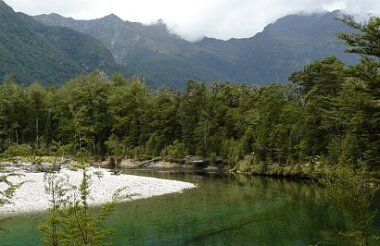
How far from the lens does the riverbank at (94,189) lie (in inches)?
1168

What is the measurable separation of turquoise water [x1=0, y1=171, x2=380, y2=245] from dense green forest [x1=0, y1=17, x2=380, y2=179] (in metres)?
5.30

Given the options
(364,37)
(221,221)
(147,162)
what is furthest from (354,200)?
(147,162)

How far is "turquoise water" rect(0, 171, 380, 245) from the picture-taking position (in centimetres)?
2203

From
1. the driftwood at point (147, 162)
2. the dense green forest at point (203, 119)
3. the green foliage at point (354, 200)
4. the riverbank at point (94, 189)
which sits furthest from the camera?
the driftwood at point (147, 162)

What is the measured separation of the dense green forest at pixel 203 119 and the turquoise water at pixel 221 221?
209 inches

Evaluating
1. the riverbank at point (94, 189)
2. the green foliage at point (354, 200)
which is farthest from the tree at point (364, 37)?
the riverbank at point (94, 189)

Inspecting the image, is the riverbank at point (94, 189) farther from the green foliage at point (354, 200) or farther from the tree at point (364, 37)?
the green foliage at point (354, 200)

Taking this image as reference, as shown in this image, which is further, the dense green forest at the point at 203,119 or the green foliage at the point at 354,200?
the dense green forest at the point at 203,119

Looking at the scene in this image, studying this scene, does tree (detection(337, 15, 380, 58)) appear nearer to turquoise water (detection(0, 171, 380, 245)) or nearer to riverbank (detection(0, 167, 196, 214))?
turquoise water (detection(0, 171, 380, 245))

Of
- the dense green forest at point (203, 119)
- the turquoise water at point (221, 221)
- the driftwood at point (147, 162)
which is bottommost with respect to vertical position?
the turquoise water at point (221, 221)

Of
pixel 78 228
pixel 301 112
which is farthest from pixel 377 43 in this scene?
pixel 301 112

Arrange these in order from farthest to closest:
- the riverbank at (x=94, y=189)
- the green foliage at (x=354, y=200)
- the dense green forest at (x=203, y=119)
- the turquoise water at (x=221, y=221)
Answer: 1. the dense green forest at (x=203, y=119)
2. the riverbank at (x=94, y=189)
3. the turquoise water at (x=221, y=221)
4. the green foliage at (x=354, y=200)

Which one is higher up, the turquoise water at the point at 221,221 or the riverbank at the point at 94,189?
the riverbank at the point at 94,189

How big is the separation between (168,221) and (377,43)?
15.0 meters
